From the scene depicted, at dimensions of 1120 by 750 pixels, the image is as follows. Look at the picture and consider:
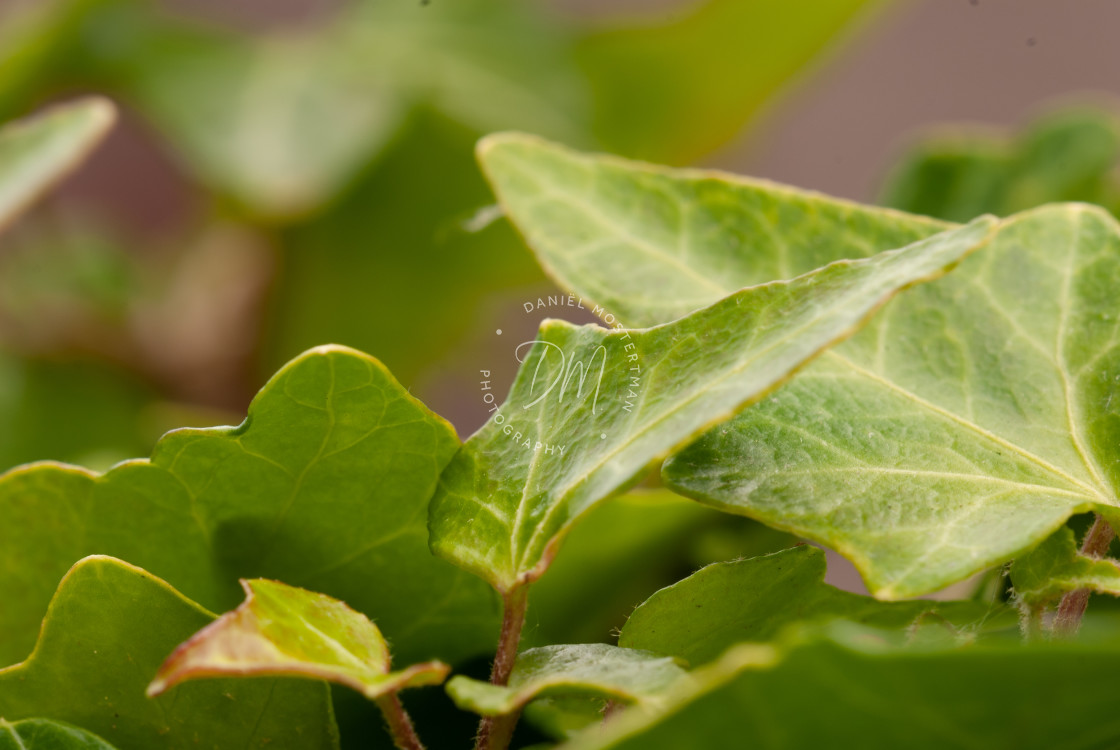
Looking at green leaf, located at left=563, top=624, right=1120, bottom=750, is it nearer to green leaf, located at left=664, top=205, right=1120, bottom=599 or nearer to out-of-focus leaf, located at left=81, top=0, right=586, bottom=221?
green leaf, located at left=664, top=205, right=1120, bottom=599

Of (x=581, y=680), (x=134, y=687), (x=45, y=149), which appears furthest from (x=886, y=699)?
(x=45, y=149)

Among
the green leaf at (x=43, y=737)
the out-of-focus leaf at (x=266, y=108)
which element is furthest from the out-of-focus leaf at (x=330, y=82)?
the green leaf at (x=43, y=737)

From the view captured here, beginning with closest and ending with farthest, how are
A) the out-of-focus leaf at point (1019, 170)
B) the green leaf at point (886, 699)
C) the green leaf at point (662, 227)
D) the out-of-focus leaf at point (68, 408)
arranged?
the green leaf at point (886, 699)
the green leaf at point (662, 227)
the out-of-focus leaf at point (1019, 170)
the out-of-focus leaf at point (68, 408)

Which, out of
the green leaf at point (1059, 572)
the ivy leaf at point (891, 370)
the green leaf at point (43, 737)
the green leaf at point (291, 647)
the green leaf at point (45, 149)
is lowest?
the green leaf at point (43, 737)

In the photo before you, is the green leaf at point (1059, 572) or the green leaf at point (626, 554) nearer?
the green leaf at point (1059, 572)

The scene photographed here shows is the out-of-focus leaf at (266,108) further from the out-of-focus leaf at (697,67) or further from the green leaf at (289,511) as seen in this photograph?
the green leaf at (289,511)

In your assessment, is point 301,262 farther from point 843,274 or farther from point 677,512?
point 843,274
